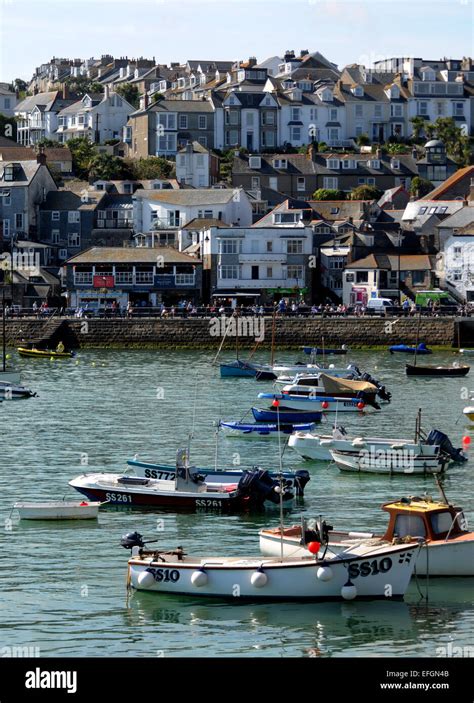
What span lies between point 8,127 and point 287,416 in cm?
12160

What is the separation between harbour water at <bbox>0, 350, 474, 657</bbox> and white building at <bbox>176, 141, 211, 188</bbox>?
75309 millimetres

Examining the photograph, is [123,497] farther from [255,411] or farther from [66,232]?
[66,232]

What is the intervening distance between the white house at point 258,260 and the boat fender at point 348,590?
8394cm

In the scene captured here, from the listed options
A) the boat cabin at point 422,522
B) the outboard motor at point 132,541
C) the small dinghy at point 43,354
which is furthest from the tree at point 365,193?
the outboard motor at point 132,541

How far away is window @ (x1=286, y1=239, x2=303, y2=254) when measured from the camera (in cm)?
11875

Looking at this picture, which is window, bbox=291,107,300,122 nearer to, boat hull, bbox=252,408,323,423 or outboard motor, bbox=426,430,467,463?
boat hull, bbox=252,408,323,423

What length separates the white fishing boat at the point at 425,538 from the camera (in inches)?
1348

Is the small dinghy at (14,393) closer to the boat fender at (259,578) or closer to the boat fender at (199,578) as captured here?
the boat fender at (199,578)

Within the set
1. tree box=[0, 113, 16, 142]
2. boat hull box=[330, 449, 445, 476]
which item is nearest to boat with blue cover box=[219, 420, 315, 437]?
boat hull box=[330, 449, 445, 476]

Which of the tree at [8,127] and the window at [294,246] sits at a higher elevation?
the tree at [8,127]

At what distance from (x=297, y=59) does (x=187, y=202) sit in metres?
67.9

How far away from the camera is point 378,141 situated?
167875mm

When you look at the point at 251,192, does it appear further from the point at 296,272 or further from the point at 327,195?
the point at 296,272

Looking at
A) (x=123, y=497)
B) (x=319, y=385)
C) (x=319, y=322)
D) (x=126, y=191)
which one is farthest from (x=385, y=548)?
(x=126, y=191)
